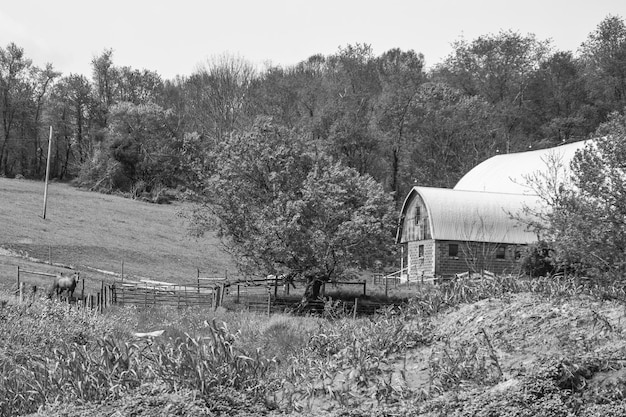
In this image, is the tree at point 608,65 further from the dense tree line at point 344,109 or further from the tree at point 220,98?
the tree at point 220,98

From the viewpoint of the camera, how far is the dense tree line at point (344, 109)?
219 ft

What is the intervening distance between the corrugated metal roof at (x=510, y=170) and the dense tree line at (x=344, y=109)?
7311 millimetres

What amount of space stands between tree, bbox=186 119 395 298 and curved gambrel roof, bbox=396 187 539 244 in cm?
942

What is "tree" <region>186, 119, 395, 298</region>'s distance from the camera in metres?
33.6

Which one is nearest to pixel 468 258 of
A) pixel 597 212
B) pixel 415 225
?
pixel 415 225

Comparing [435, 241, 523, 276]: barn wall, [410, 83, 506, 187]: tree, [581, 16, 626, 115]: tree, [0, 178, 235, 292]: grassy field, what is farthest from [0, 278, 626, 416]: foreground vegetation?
[581, 16, 626, 115]: tree

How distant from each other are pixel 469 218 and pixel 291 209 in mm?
16122

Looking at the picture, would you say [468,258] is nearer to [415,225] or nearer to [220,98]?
[415,225]

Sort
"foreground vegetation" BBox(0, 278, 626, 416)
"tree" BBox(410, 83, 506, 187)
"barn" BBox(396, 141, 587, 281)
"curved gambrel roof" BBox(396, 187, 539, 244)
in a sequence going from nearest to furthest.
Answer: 1. "foreground vegetation" BBox(0, 278, 626, 416)
2. "barn" BBox(396, 141, 587, 281)
3. "curved gambrel roof" BBox(396, 187, 539, 244)
4. "tree" BBox(410, 83, 506, 187)

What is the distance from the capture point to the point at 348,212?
35250 mm

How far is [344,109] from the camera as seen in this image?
6581cm

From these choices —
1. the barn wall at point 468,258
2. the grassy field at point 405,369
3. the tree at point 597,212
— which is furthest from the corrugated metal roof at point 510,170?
the grassy field at point 405,369

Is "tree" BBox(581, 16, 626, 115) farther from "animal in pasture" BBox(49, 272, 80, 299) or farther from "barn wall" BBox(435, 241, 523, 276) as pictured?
"animal in pasture" BBox(49, 272, 80, 299)

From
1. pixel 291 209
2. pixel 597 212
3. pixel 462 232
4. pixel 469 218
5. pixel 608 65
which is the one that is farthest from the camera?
pixel 608 65
